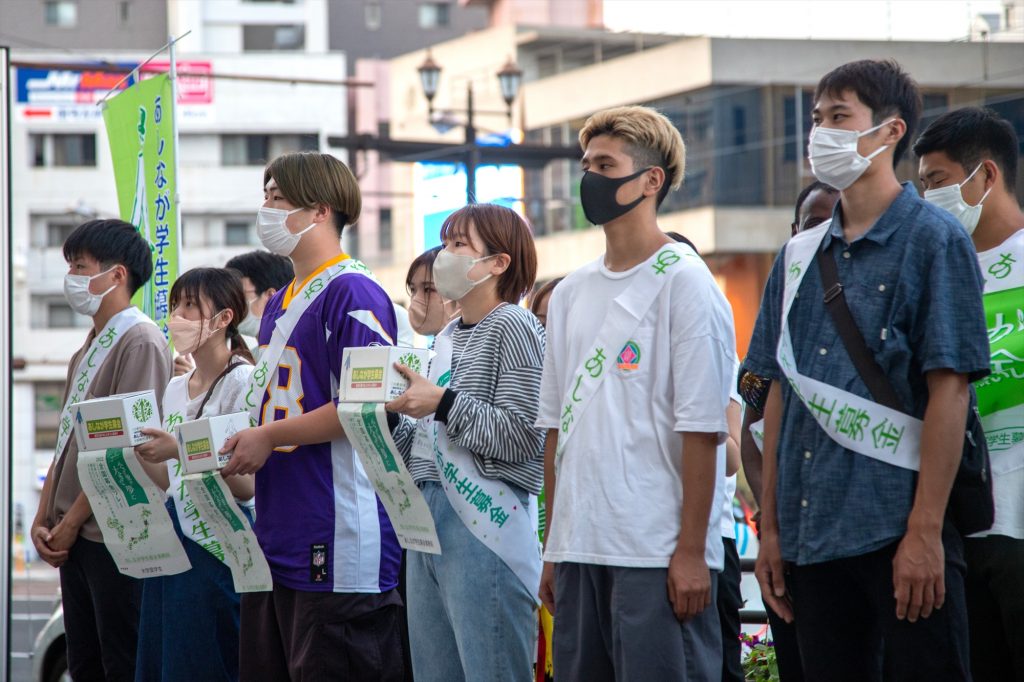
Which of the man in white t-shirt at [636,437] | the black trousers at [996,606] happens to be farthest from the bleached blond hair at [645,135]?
the black trousers at [996,606]

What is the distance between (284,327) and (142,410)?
2.73 ft

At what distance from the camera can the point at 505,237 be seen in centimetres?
438

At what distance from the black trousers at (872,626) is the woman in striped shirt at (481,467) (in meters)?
1.00

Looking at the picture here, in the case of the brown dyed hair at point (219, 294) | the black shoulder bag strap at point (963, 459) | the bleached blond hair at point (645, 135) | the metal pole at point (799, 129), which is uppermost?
the metal pole at point (799, 129)

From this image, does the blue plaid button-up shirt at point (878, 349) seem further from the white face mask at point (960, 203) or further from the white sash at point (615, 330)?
the white face mask at point (960, 203)

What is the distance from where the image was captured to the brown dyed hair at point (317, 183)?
14.6 feet

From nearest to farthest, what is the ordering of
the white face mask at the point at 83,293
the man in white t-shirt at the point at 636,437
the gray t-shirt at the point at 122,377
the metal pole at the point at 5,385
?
the man in white t-shirt at the point at 636,437 → the gray t-shirt at the point at 122,377 → the white face mask at the point at 83,293 → the metal pole at the point at 5,385

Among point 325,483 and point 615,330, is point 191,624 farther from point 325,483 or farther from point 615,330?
point 615,330

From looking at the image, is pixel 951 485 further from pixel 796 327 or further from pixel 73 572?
pixel 73 572

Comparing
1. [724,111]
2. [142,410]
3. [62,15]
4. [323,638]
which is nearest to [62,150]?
[62,15]

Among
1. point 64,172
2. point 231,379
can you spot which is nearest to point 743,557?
point 231,379

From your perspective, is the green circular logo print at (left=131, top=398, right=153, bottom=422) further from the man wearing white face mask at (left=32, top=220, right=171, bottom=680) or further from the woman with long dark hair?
the man wearing white face mask at (left=32, top=220, right=171, bottom=680)

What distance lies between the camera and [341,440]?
4258 mm

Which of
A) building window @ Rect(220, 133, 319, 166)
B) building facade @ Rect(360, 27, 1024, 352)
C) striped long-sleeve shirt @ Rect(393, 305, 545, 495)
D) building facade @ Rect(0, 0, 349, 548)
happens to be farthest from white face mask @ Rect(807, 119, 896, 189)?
building window @ Rect(220, 133, 319, 166)
